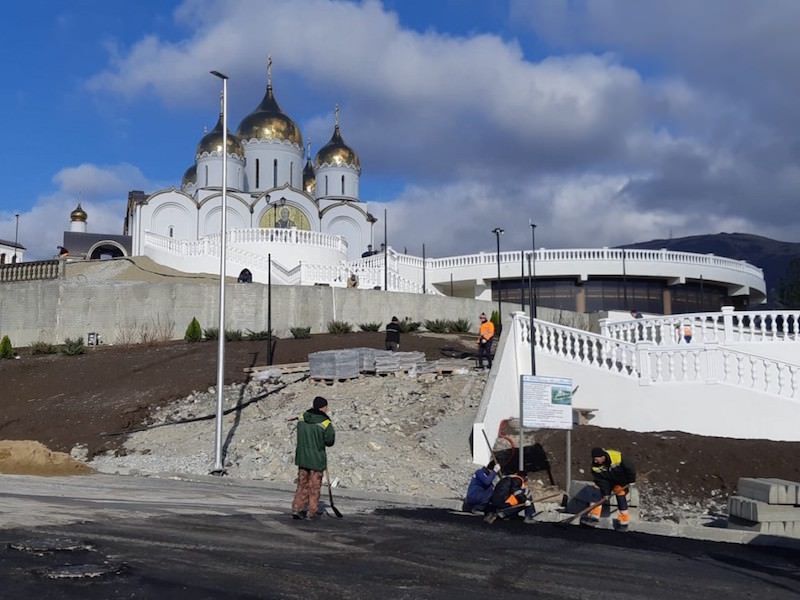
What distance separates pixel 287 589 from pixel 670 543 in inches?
219

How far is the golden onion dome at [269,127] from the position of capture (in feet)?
202

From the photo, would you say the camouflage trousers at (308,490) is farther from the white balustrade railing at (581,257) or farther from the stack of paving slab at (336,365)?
the white balustrade railing at (581,257)

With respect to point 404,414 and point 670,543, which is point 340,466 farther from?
point 670,543

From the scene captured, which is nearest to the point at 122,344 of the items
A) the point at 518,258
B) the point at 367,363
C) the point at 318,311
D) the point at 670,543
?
the point at 318,311

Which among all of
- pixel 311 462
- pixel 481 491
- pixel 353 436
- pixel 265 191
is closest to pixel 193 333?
pixel 353 436

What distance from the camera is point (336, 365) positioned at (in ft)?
75.3

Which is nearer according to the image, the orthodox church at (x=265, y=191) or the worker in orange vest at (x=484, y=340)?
the worker in orange vest at (x=484, y=340)

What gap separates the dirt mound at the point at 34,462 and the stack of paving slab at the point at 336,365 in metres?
6.73

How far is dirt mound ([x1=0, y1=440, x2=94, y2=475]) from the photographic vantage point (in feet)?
56.9

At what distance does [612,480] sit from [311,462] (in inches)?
164

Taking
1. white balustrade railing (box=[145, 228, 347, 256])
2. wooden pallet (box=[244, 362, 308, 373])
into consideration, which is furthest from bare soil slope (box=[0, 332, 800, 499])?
white balustrade railing (box=[145, 228, 347, 256])

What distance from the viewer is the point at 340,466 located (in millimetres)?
16234

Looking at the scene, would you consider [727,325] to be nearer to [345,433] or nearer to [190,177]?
[345,433]

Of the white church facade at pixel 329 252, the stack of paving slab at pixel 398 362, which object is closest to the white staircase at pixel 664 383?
the stack of paving slab at pixel 398 362
